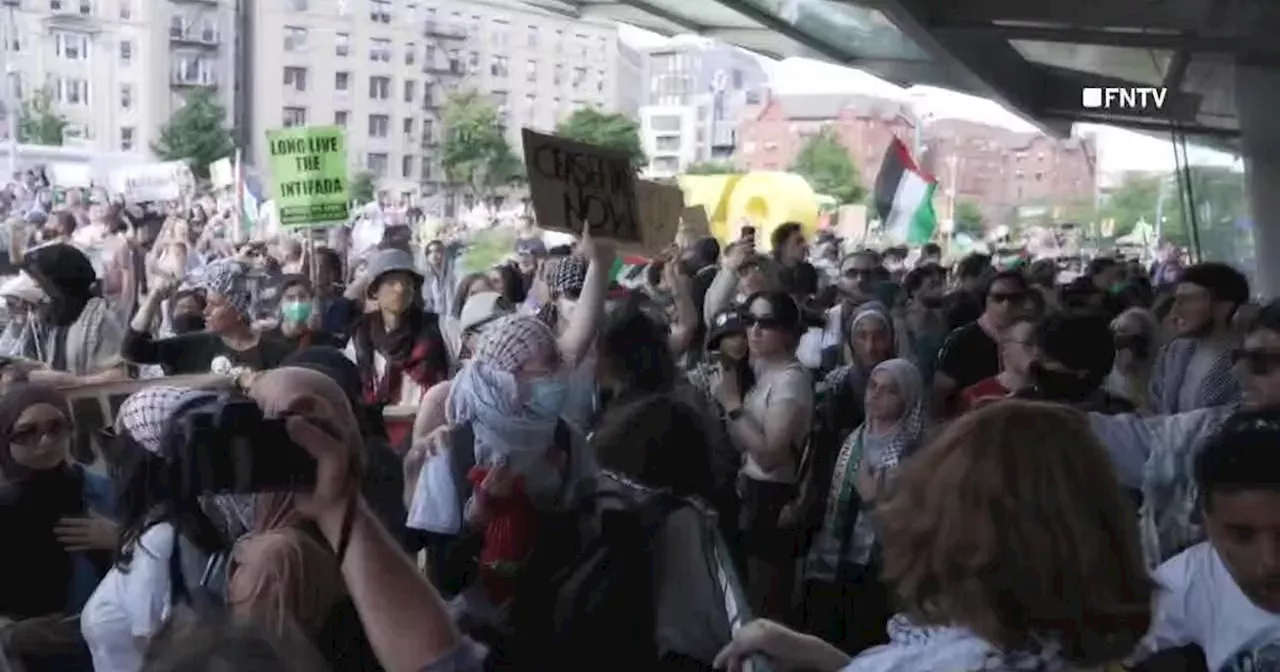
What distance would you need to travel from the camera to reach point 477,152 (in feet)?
157

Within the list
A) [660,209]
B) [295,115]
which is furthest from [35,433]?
[295,115]

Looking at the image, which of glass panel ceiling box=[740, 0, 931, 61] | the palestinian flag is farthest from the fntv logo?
the palestinian flag

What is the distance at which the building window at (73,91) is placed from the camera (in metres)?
49.3

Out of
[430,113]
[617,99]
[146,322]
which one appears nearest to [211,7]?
[430,113]

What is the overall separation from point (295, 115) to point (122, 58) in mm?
5229

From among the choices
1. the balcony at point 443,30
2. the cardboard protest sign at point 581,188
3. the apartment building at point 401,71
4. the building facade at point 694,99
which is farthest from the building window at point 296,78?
the cardboard protest sign at point 581,188

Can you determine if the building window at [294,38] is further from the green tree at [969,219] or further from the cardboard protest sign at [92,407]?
the cardboard protest sign at [92,407]

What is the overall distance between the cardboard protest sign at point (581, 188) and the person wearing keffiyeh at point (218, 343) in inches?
56.0

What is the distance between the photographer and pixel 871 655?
259cm

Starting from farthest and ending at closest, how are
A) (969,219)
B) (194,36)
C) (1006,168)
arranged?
(1006,168) → (969,219) → (194,36)

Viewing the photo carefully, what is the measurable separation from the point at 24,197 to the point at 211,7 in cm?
2989

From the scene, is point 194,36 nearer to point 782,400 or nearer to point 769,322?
point 769,322

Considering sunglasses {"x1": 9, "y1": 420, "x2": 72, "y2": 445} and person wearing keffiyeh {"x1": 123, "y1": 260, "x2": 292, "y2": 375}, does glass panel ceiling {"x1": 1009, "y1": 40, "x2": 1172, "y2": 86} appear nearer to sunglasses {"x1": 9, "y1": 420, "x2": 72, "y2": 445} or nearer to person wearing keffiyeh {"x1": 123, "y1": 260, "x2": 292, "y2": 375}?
person wearing keffiyeh {"x1": 123, "y1": 260, "x2": 292, "y2": 375}

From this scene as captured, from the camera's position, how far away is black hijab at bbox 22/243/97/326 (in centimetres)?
800
